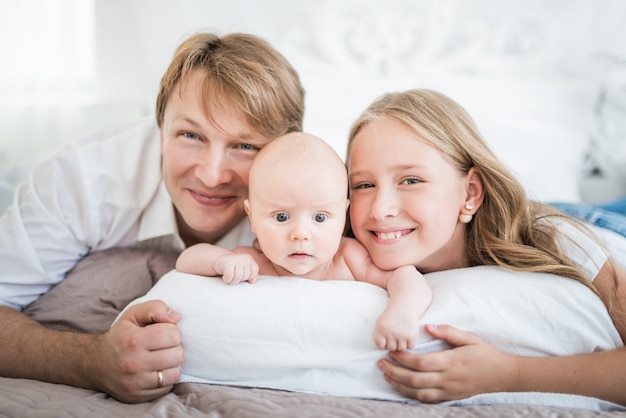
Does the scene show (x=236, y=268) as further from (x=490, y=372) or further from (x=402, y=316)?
(x=490, y=372)

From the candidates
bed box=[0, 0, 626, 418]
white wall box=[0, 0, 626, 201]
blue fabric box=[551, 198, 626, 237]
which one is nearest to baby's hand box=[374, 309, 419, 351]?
bed box=[0, 0, 626, 418]

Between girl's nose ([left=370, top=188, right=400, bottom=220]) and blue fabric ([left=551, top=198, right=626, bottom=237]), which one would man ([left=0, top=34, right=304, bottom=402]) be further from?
→ blue fabric ([left=551, top=198, right=626, bottom=237])

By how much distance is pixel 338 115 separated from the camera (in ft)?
9.07

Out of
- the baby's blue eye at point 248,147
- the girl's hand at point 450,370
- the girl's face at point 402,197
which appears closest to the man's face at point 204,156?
the baby's blue eye at point 248,147

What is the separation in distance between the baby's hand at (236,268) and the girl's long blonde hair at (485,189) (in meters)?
0.54

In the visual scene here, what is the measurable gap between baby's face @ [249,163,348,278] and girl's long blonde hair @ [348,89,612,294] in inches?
13.3

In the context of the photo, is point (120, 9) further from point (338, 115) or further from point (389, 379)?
point (389, 379)

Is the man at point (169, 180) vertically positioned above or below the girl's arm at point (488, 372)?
above

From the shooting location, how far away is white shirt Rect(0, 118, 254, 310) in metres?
1.64

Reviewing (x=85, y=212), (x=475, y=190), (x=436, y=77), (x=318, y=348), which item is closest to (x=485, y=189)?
(x=475, y=190)

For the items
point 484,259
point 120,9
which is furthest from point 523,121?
point 120,9

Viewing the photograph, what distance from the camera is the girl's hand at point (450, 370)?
1.19 meters

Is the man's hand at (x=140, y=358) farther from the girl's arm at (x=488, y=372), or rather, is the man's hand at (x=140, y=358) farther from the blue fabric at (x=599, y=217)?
the blue fabric at (x=599, y=217)

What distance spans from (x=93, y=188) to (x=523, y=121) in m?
2.18
